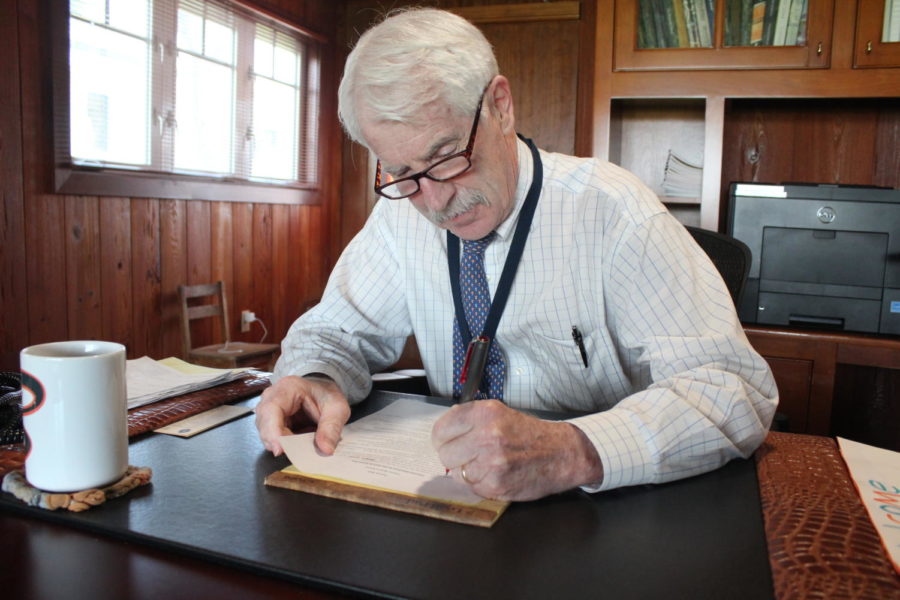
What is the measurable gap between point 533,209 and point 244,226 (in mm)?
2603

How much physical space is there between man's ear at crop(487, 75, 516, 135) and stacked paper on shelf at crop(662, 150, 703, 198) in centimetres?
190

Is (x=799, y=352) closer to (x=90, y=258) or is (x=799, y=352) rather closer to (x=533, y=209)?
(x=533, y=209)

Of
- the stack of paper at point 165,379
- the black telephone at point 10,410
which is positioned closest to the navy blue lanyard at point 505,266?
the stack of paper at point 165,379

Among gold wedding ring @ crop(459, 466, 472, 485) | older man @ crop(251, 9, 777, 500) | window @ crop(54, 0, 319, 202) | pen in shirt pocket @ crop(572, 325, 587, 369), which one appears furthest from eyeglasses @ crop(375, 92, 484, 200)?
window @ crop(54, 0, 319, 202)

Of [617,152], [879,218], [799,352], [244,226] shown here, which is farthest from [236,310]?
[879,218]

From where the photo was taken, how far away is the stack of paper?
108 centimetres

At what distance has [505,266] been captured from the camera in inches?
48.1

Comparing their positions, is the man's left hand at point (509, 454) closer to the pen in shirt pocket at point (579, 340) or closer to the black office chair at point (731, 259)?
the pen in shirt pocket at point (579, 340)

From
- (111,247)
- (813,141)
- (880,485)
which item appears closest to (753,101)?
(813,141)

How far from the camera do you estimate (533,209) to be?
1249 mm

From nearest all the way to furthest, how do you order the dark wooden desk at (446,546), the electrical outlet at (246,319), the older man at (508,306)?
the dark wooden desk at (446,546) < the older man at (508,306) < the electrical outlet at (246,319)

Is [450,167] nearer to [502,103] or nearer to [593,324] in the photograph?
[502,103]

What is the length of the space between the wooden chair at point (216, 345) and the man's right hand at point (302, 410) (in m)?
2.10

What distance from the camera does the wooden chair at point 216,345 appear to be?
3053 millimetres
